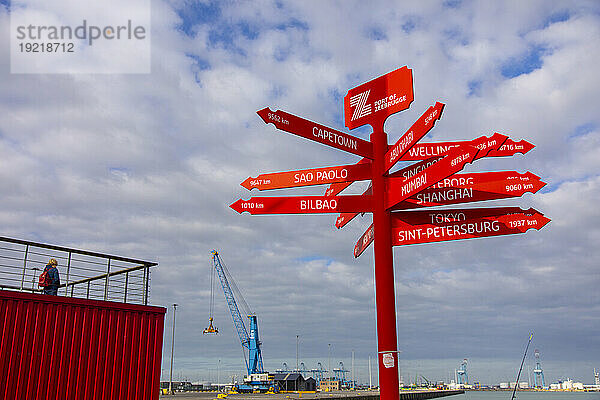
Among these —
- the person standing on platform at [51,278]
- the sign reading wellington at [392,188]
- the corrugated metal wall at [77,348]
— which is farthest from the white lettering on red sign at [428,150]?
the person standing on platform at [51,278]

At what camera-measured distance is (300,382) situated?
360ft

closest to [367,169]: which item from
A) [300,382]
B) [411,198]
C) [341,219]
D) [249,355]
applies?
[411,198]

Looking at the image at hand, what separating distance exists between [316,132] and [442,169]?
2.65 meters

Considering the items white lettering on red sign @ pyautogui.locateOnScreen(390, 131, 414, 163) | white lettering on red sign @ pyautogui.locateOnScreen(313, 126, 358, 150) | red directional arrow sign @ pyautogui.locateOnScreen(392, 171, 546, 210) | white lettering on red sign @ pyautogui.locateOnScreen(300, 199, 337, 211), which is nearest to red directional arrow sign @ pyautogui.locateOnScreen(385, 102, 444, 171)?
white lettering on red sign @ pyautogui.locateOnScreen(390, 131, 414, 163)

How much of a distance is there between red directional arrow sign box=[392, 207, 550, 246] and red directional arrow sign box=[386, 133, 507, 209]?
1.94ft

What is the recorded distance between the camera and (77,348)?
13578 mm

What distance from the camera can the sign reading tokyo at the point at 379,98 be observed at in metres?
10.5

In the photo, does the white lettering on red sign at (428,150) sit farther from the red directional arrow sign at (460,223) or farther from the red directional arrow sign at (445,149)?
the red directional arrow sign at (460,223)

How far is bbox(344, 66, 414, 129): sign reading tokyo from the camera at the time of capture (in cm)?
1050

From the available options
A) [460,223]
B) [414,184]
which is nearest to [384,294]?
[460,223]

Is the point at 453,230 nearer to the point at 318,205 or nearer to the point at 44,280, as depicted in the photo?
the point at 318,205

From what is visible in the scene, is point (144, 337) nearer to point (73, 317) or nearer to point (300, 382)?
point (73, 317)

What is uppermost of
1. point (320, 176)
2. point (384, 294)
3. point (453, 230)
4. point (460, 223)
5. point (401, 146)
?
point (401, 146)

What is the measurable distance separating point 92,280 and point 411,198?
10833 millimetres
